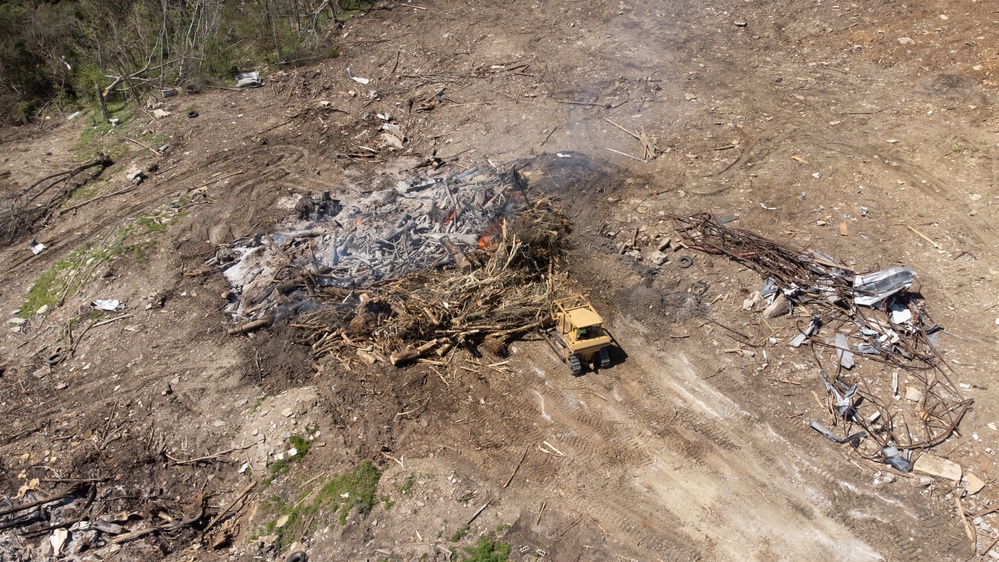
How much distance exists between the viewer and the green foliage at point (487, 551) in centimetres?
651

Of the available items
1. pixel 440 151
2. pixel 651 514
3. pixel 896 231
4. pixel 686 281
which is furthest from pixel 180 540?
pixel 896 231

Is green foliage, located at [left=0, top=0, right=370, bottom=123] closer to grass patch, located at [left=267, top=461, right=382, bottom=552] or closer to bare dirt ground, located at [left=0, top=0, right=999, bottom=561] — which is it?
bare dirt ground, located at [left=0, top=0, right=999, bottom=561]

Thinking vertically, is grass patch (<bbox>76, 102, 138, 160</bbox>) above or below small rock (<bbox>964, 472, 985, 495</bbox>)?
above

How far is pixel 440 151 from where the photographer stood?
42.9ft

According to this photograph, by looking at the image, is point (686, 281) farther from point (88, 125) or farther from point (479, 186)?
point (88, 125)

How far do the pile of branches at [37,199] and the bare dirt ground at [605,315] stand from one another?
1.33 ft

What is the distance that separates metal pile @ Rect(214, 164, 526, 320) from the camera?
31.5 ft

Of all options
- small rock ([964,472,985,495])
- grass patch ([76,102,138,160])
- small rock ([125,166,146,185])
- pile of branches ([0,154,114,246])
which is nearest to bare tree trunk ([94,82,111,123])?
grass patch ([76,102,138,160])

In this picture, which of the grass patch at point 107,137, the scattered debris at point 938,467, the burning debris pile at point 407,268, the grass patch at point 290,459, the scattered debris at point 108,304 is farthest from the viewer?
the grass patch at point 107,137

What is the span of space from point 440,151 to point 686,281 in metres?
6.21

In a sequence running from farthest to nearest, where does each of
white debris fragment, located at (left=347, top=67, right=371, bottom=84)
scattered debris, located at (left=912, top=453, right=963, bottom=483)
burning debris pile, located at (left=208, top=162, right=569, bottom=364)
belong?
1. white debris fragment, located at (left=347, top=67, right=371, bottom=84)
2. burning debris pile, located at (left=208, top=162, right=569, bottom=364)
3. scattered debris, located at (left=912, top=453, right=963, bottom=483)

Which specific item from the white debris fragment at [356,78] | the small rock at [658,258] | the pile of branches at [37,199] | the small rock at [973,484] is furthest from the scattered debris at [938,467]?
the pile of branches at [37,199]

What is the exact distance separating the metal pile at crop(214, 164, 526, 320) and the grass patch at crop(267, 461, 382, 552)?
3.06 meters

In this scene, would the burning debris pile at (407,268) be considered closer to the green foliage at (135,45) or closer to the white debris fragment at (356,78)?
the white debris fragment at (356,78)
